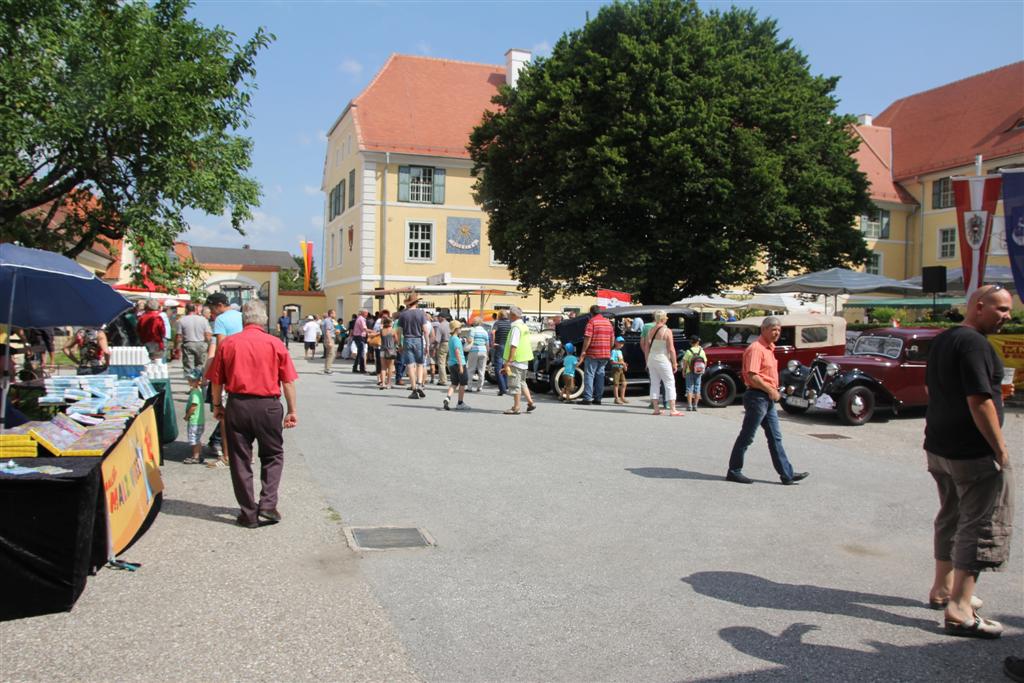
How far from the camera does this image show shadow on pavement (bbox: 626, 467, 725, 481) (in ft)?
28.5

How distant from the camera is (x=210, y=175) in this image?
12.6 m

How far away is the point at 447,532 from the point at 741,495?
3.11 metres

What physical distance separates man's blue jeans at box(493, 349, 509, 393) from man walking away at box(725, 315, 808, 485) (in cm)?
880

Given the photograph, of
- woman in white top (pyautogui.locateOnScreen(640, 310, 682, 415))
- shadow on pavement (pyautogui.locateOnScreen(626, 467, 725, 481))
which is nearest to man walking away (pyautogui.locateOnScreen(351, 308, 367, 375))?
woman in white top (pyautogui.locateOnScreen(640, 310, 682, 415))

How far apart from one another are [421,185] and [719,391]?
3093 cm

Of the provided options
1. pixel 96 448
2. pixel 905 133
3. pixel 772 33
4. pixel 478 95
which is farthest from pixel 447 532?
pixel 905 133

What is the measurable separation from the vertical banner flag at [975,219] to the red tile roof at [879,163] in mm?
44050

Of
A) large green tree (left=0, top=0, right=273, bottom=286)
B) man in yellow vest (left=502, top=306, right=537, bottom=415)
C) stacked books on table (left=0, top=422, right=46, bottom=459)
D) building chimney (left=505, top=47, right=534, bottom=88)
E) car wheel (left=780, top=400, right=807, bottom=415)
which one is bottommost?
car wheel (left=780, top=400, right=807, bottom=415)

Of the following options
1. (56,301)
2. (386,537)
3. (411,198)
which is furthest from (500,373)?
(411,198)

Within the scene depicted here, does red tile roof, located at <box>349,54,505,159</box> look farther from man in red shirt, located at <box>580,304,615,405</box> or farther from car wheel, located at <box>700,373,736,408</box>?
car wheel, located at <box>700,373,736,408</box>

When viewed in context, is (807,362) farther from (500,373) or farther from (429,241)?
(429,241)

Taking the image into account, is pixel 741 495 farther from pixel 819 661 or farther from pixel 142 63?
pixel 142 63

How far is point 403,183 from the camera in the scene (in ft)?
145

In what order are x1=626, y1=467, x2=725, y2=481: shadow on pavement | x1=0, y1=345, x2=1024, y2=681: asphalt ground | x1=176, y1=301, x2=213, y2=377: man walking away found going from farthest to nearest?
1. x1=176, y1=301, x2=213, y2=377: man walking away
2. x1=626, y1=467, x2=725, y2=481: shadow on pavement
3. x1=0, y1=345, x2=1024, y2=681: asphalt ground
